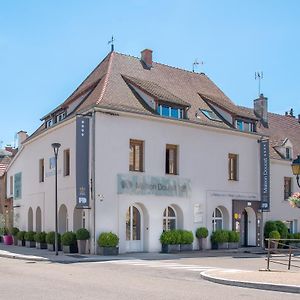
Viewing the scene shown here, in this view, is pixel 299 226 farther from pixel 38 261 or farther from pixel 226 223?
pixel 38 261

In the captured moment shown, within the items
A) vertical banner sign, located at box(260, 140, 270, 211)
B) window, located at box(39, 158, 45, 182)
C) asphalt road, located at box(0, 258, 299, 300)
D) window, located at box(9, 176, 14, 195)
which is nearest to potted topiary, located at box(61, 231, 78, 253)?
window, located at box(39, 158, 45, 182)

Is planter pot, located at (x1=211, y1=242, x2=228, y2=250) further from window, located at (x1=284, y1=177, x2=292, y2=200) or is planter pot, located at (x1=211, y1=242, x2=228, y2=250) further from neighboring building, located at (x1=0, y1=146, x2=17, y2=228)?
neighboring building, located at (x1=0, y1=146, x2=17, y2=228)

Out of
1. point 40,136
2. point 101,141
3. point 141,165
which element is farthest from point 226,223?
point 40,136

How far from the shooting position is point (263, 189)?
3516 cm

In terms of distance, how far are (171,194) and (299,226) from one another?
14335 mm

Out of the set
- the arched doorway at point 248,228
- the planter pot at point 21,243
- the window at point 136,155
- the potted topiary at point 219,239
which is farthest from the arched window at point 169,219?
the planter pot at point 21,243

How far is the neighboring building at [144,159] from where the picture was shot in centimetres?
2767

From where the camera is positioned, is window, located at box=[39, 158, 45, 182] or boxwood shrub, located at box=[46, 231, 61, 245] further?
window, located at box=[39, 158, 45, 182]

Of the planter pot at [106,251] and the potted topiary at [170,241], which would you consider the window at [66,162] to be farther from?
the potted topiary at [170,241]

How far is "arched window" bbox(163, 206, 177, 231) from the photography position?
99.7ft

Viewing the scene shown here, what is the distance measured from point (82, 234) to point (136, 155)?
5.18 m

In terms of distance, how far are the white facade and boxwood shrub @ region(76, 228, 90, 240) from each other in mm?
349

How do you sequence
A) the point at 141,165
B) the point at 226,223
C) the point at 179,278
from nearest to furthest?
the point at 179,278
the point at 141,165
the point at 226,223

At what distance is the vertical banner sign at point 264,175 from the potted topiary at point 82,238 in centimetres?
1292
